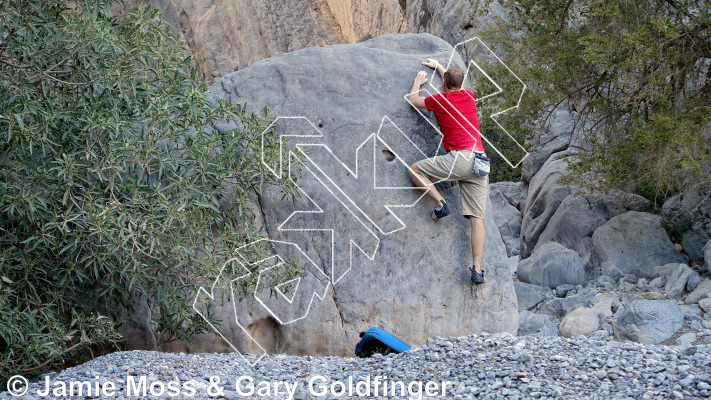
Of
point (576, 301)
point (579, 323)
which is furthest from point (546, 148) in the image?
point (579, 323)

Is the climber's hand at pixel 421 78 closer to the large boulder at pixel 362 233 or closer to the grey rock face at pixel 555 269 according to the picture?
the large boulder at pixel 362 233

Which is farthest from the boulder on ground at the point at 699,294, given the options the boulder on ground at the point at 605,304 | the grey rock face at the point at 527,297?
the grey rock face at the point at 527,297

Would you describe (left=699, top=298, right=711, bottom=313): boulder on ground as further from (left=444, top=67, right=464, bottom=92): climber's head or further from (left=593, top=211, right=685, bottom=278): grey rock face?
(left=444, top=67, right=464, bottom=92): climber's head

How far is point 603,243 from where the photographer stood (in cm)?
868

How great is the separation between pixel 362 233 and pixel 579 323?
2656mm

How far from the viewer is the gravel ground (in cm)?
341

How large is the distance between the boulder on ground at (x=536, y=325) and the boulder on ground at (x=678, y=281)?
1549 mm

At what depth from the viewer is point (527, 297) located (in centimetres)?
763

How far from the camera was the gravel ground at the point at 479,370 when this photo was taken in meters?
3.41

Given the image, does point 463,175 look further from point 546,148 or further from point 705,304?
point 546,148

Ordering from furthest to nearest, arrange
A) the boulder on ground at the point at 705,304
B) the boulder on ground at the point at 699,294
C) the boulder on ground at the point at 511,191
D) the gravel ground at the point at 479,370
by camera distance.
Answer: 1. the boulder on ground at the point at 511,191
2. the boulder on ground at the point at 699,294
3. the boulder on ground at the point at 705,304
4. the gravel ground at the point at 479,370

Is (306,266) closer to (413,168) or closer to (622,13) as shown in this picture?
(413,168)

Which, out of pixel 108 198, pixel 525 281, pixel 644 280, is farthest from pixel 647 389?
pixel 525 281

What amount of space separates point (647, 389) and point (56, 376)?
139 inches
